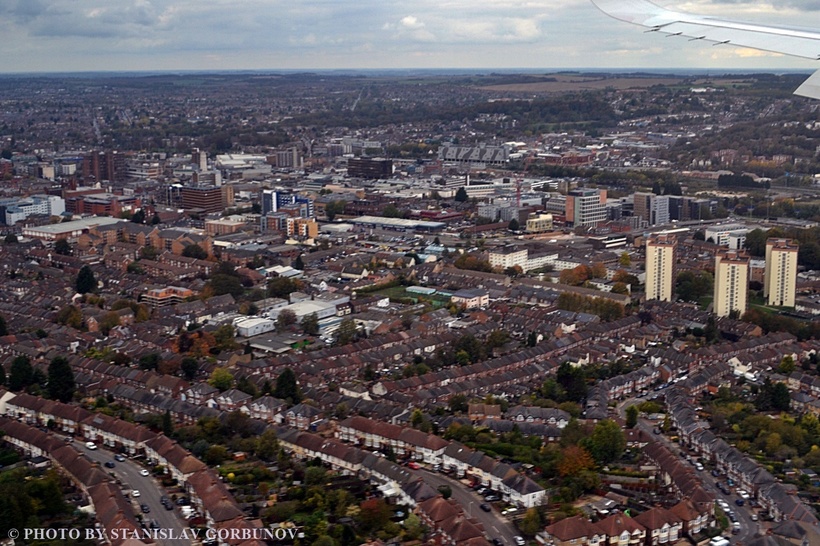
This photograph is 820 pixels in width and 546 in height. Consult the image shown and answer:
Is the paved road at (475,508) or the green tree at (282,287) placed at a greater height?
the green tree at (282,287)

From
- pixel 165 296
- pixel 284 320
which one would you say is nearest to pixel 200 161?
pixel 165 296

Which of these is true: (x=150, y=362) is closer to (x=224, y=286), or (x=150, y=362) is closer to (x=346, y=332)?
(x=346, y=332)

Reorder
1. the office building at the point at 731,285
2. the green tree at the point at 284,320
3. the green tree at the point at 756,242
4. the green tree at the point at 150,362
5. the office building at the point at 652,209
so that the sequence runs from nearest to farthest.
A: the green tree at the point at 150,362
the green tree at the point at 284,320
the office building at the point at 731,285
the green tree at the point at 756,242
the office building at the point at 652,209

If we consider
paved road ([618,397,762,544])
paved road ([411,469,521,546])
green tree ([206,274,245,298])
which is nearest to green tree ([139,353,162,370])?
green tree ([206,274,245,298])

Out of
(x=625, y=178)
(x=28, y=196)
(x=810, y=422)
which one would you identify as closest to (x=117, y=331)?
(x=810, y=422)

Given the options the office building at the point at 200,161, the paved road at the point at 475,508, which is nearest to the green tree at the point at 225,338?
the paved road at the point at 475,508

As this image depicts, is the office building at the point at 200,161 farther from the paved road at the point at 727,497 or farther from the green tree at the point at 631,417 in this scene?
the paved road at the point at 727,497

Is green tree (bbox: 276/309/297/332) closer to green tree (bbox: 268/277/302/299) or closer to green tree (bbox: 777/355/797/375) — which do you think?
green tree (bbox: 268/277/302/299)
